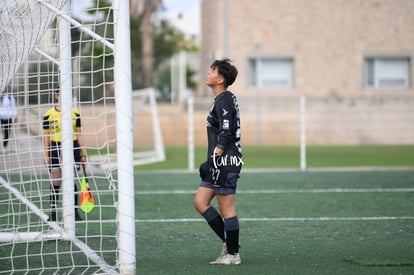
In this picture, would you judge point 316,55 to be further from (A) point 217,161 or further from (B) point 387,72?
(A) point 217,161

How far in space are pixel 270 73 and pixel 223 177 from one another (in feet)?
Answer: 94.4

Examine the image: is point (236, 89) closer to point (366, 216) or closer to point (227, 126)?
point (366, 216)

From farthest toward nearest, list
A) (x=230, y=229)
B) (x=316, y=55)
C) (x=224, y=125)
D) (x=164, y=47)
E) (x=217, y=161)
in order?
(x=164, y=47) < (x=316, y=55) < (x=230, y=229) < (x=217, y=161) < (x=224, y=125)

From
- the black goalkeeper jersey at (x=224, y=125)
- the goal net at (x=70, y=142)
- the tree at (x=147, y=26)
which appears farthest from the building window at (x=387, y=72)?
the black goalkeeper jersey at (x=224, y=125)

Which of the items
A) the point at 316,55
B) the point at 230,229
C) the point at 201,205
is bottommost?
the point at 230,229

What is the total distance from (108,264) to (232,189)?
141 centimetres

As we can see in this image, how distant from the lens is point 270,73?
120ft

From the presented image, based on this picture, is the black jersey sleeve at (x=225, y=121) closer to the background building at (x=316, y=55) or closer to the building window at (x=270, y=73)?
the background building at (x=316, y=55)

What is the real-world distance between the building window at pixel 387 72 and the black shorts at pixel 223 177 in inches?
1155

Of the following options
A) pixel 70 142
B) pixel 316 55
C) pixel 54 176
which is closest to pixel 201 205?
pixel 70 142

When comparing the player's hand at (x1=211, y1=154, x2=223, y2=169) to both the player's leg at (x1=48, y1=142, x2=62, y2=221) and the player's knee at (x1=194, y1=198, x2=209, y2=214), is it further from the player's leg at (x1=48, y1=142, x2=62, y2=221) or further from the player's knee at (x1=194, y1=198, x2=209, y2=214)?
the player's leg at (x1=48, y1=142, x2=62, y2=221)

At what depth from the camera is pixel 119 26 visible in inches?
296

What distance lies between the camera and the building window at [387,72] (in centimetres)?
3656

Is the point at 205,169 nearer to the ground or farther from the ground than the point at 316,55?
nearer to the ground
